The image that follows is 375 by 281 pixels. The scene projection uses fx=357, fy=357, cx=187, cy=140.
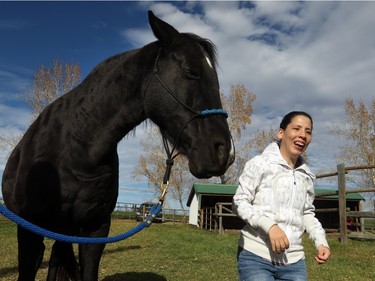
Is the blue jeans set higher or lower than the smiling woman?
lower

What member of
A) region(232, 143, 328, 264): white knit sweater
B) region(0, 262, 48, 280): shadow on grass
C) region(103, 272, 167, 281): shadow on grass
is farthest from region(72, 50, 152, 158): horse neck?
region(0, 262, 48, 280): shadow on grass

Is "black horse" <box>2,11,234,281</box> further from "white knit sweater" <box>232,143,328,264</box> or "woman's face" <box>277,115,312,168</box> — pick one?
"woman's face" <box>277,115,312,168</box>

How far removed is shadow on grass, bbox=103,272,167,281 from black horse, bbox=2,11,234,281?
3.35 m

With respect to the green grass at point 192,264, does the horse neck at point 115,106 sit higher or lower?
higher

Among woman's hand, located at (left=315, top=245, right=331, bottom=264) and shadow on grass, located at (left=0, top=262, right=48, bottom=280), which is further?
shadow on grass, located at (left=0, top=262, right=48, bottom=280)

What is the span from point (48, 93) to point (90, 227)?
22.5 meters

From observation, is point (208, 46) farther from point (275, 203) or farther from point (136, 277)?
point (136, 277)

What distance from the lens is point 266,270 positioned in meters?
2.49

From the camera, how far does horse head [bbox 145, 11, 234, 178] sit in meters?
2.09

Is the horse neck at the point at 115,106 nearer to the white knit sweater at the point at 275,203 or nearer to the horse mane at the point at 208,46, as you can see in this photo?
the horse mane at the point at 208,46

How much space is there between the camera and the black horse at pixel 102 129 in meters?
2.31

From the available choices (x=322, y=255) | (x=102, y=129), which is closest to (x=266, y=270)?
(x=322, y=255)

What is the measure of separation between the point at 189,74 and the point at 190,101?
180 mm

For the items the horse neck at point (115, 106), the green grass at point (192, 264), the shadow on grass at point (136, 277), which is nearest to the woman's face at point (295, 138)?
the horse neck at point (115, 106)
